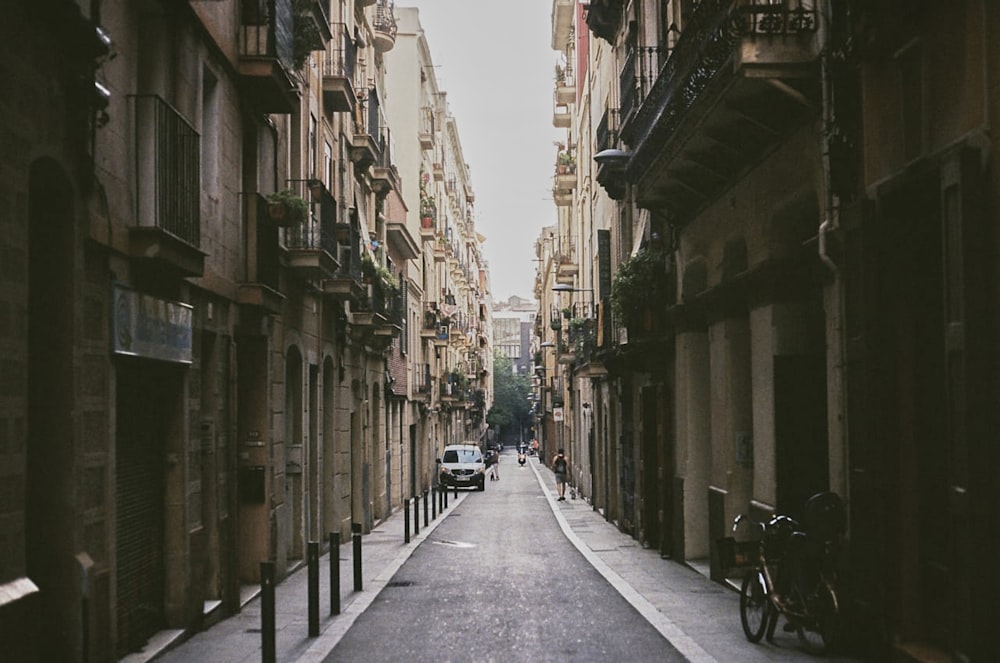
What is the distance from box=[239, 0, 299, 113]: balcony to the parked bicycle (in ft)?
26.8

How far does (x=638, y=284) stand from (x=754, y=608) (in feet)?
36.7

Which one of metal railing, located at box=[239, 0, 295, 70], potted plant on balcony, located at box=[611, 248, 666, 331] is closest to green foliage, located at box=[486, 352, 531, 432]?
potted plant on balcony, located at box=[611, 248, 666, 331]

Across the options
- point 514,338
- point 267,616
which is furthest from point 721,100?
point 514,338

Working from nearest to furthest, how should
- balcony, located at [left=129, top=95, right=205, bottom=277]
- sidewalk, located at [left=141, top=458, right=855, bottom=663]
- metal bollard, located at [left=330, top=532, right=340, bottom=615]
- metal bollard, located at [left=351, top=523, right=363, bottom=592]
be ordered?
balcony, located at [left=129, top=95, right=205, bottom=277], sidewalk, located at [left=141, top=458, right=855, bottom=663], metal bollard, located at [left=330, top=532, right=340, bottom=615], metal bollard, located at [left=351, top=523, right=363, bottom=592]

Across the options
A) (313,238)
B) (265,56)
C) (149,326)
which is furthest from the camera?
(313,238)

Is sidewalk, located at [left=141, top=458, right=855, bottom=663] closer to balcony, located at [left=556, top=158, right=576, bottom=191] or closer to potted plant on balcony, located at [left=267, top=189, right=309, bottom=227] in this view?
potted plant on balcony, located at [left=267, top=189, right=309, bottom=227]

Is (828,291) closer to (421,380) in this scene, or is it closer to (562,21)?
(421,380)

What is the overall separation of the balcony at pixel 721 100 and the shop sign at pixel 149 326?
20.4 ft

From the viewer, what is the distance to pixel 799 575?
11758 mm

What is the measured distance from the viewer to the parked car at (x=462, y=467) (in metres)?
51.2

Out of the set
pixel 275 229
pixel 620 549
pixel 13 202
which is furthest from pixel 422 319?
pixel 13 202

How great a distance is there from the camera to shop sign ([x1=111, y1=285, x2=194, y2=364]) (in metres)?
10.7

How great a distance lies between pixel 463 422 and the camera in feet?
269

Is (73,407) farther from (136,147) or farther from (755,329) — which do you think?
(755,329)
